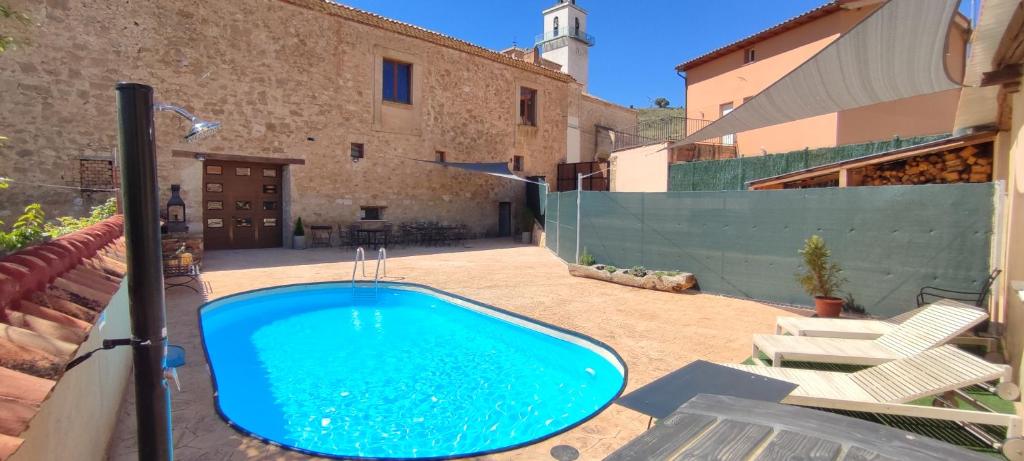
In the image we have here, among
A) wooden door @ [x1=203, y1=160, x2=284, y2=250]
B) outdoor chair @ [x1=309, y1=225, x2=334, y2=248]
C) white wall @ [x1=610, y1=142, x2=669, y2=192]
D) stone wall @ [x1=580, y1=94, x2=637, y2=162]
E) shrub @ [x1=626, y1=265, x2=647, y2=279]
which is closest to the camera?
shrub @ [x1=626, y1=265, x2=647, y2=279]

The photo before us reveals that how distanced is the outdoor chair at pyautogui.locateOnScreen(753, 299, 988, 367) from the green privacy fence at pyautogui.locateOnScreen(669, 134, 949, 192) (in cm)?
734

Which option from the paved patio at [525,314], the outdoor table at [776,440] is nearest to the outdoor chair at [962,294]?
the paved patio at [525,314]

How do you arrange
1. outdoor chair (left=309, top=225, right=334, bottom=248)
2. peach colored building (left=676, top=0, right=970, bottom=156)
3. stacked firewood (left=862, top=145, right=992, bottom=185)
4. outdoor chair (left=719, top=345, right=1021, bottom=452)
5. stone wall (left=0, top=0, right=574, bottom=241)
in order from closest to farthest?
outdoor chair (left=719, top=345, right=1021, bottom=452) → stacked firewood (left=862, top=145, right=992, bottom=185) → stone wall (left=0, top=0, right=574, bottom=241) → peach colored building (left=676, top=0, right=970, bottom=156) → outdoor chair (left=309, top=225, right=334, bottom=248)

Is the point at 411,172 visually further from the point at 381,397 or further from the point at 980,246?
the point at 980,246

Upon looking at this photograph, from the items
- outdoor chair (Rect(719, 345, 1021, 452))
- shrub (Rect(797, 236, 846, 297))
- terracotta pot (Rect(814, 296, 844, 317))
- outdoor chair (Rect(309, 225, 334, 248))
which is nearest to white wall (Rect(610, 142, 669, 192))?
shrub (Rect(797, 236, 846, 297))

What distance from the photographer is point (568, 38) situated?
44.6 m

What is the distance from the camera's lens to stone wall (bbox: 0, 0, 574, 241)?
9.98 m

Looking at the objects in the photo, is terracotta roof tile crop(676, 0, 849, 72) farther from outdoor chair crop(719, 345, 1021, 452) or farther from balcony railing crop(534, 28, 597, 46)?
balcony railing crop(534, 28, 597, 46)

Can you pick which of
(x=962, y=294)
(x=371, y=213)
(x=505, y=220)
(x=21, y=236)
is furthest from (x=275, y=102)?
(x=962, y=294)

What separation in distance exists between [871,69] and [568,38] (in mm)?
44146

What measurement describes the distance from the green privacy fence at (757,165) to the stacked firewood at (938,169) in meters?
2.15

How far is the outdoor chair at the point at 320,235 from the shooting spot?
43.9 ft

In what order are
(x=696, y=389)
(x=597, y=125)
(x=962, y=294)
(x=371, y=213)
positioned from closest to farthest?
(x=696, y=389) < (x=962, y=294) < (x=371, y=213) < (x=597, y=125)

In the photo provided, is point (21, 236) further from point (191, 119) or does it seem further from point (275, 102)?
point (275, 102)
